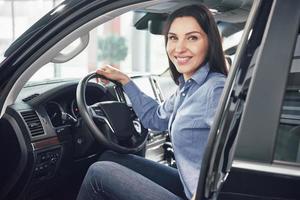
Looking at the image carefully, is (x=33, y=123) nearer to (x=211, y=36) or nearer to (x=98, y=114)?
(x=98, y=114)

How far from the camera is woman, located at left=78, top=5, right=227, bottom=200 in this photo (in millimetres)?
1491

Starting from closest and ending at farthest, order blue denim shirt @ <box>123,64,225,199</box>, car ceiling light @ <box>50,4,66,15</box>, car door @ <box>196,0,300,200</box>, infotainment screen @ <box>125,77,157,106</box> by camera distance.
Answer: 1. car door @ <box>196,0,300,200</box>
2. car ceiling light @ <box>50,4,66,15</box>
3. blue denim shirt @ <box>123,64,225,199</box>
4. infotainment screen @ <box>125,77,157,106</box>

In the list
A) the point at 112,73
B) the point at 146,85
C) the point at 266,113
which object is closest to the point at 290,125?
the point at 266,113

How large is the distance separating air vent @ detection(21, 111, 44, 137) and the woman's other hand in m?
0.37

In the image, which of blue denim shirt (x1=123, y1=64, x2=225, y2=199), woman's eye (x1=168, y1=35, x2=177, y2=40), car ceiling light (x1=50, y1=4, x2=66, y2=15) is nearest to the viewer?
car ceiling light (x1=50, y1=4, x2=66, y2=15)

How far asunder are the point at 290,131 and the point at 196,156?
1.60 ft

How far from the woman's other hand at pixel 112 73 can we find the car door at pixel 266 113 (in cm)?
98

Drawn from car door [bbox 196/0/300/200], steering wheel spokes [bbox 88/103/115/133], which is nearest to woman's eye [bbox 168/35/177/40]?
steering wheel spokes [bbox 88/103/115/133]

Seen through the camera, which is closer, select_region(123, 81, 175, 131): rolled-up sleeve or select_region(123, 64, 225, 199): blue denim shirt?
select_region(123, 64, 225, 199): blue denim shirt

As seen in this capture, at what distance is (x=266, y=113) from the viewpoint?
1.00 m

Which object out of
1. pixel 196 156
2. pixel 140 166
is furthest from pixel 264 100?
pixel 140 166

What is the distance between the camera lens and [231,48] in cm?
261

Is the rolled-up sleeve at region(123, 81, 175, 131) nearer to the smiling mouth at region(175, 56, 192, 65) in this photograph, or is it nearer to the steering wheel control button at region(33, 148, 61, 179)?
the smiling mouth at region(175, 56, 192, 65)

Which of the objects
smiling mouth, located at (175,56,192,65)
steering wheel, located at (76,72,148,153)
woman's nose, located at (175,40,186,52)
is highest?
woman's nose, located at (175,40,186,52)
